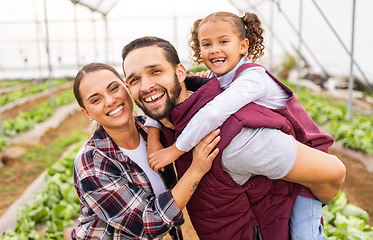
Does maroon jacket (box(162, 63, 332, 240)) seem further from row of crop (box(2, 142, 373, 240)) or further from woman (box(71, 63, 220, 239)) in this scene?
row of crop (box(2, 142, 373, 240))

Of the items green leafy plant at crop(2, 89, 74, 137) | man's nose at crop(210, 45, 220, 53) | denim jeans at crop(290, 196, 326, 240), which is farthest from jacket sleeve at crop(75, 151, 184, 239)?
green leafy plant at crop(2, 89, 74, 137)

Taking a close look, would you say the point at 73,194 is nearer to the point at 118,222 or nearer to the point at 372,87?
the point at 118,222

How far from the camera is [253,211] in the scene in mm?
1446

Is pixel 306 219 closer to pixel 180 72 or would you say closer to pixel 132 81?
pixel 180 72

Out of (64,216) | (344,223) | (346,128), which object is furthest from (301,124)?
(346,128)

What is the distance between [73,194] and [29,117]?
16.8 feet

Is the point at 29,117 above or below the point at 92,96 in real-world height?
below

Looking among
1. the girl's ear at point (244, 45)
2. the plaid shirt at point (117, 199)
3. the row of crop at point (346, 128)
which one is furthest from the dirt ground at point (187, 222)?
the girl's ear at point (244, 45)

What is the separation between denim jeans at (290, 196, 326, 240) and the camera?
1.48 meters

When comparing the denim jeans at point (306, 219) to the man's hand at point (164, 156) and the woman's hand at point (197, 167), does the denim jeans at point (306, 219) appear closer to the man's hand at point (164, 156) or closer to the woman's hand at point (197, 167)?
the woman's hand at point (197, 167)

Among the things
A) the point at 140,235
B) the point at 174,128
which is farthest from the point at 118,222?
the point at 174,128

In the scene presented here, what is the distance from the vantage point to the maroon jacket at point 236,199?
4.43 feet

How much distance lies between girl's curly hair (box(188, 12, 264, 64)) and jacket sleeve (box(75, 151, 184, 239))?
883 mm

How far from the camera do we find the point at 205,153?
133cm
